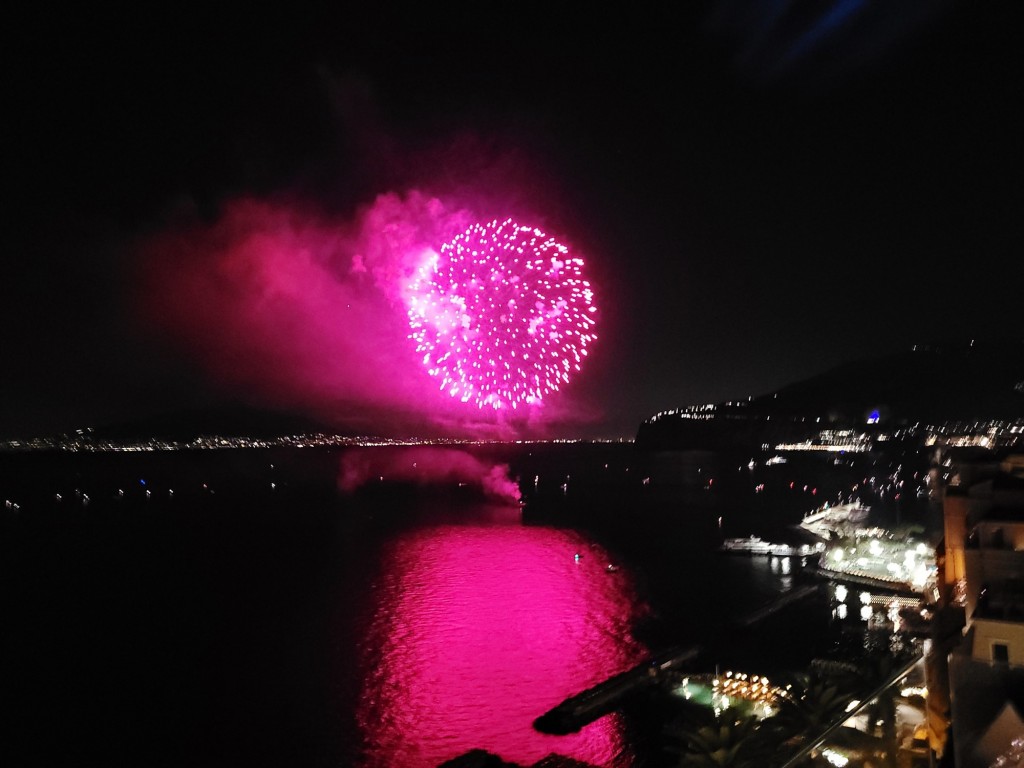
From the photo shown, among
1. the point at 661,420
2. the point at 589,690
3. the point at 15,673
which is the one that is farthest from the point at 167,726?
the point at 661,420

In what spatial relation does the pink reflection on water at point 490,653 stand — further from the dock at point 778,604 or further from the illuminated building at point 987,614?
the illuminated building at point 987,614

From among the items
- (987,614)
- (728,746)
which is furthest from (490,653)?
(987,614)

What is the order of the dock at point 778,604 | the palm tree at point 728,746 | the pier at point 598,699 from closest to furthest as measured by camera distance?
the palm tree at point 728,746 < the pier at point 598,699 < the dock at point 778,604

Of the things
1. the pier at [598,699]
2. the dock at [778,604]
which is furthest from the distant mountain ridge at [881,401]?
the pier at [598,699]

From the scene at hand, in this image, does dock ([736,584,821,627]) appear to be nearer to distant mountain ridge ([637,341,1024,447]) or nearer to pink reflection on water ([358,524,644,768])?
pink reflection on water ([358,524,644,768])

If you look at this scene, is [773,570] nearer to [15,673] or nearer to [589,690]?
[589,690]

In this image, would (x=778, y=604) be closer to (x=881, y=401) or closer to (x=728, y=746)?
(x=728, y=746)
